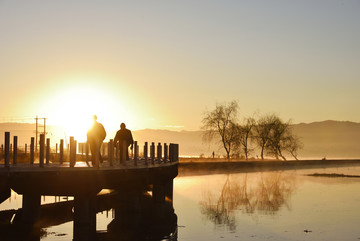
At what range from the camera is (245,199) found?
1772 inches

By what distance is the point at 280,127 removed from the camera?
10231 cm

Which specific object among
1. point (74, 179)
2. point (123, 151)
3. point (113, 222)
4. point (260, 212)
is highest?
point (123, 151)

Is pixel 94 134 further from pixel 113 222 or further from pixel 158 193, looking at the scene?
pixel 158 193

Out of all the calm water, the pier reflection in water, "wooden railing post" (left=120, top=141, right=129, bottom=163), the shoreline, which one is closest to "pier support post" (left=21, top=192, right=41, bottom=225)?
the pier reflection in water

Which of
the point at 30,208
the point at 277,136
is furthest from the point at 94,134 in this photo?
the point at 277,136

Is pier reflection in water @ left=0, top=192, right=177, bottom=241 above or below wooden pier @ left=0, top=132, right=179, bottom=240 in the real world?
below

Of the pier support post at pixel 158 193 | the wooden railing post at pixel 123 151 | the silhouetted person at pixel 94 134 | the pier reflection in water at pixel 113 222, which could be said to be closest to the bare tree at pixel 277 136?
the pier reflection in water at pixel 113 222

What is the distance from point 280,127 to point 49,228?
7966 centimetres

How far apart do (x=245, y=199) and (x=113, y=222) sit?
1794 centimetres

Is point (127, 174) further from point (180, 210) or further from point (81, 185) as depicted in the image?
point (180, 210)

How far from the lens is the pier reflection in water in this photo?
25141mm

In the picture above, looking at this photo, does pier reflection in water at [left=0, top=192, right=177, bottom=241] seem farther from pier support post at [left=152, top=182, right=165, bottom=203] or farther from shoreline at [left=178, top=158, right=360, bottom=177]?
shoreline at [left=178, top=158, right=360, bottom=177]

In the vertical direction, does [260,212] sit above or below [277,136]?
below

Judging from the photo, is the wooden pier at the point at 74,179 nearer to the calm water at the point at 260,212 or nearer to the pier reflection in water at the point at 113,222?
the pier reflection in water at the point at 113,222
